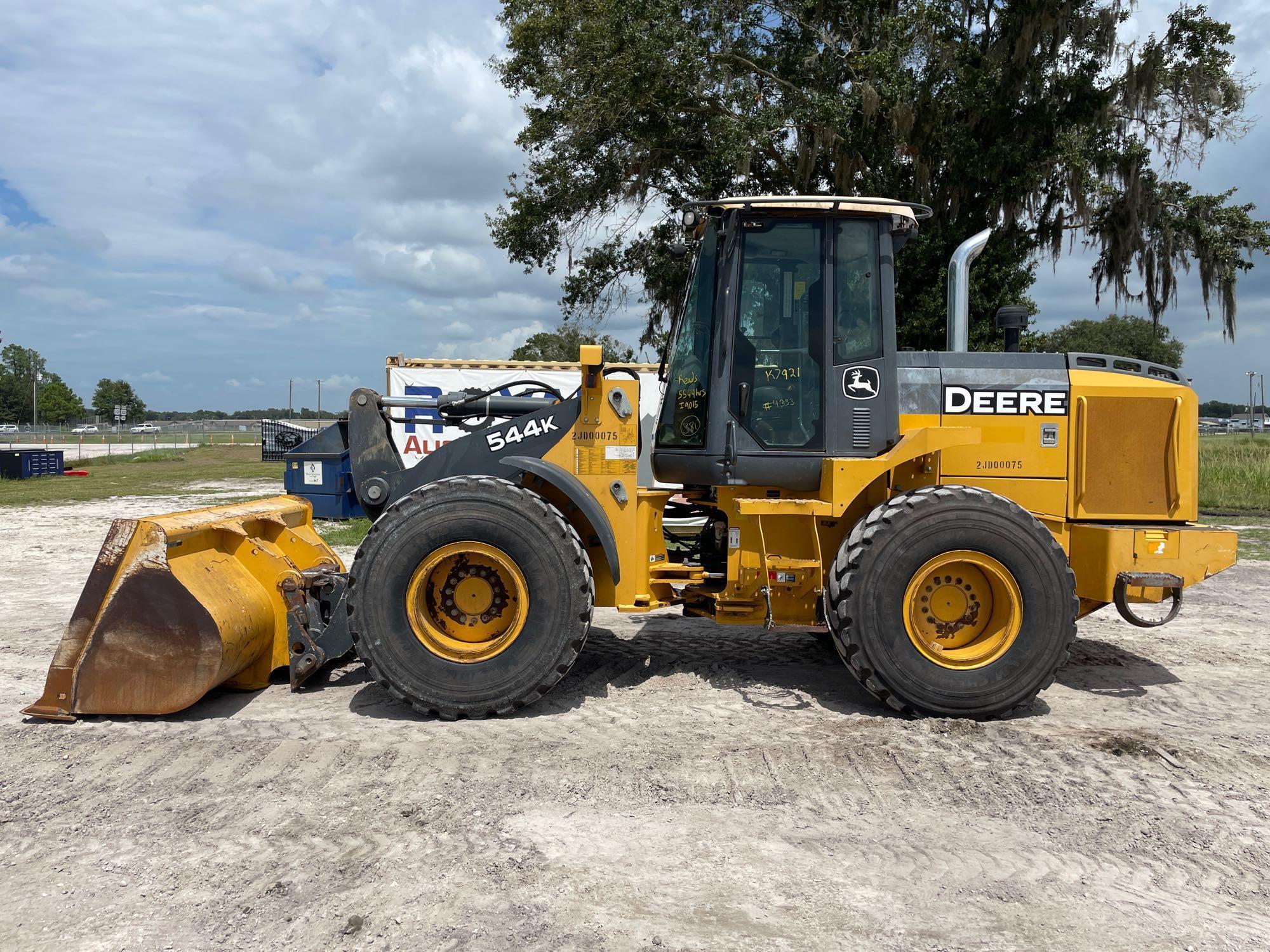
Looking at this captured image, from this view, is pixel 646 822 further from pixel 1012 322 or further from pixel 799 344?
pixel 1012 322

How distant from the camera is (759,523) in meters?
5.01

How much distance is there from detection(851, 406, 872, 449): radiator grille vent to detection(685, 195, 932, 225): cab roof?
1124 millimetres

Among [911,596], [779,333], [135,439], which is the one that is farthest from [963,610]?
[135,439]

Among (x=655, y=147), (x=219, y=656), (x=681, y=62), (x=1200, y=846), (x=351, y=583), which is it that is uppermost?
(x=681, y=62)

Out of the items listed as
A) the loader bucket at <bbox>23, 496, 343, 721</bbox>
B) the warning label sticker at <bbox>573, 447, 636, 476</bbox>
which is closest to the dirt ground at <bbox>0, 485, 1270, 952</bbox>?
the loader bucket at <bbox>23, 496, 343, 721</bbox>

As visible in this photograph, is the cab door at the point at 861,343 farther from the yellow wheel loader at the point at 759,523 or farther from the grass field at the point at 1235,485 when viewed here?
the grass field at the point at 1235,485

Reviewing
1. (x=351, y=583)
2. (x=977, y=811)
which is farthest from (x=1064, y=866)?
(x=351, y=583)

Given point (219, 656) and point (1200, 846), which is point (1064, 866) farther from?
point (219, 656)

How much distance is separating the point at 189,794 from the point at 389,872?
1.21 metres

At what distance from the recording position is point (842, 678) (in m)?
5.63

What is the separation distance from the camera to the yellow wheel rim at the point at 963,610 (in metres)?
4.71

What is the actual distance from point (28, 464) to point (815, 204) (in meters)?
27.0

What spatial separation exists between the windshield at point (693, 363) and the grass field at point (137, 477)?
1705 centimetres

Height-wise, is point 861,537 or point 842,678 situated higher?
point 861,537
